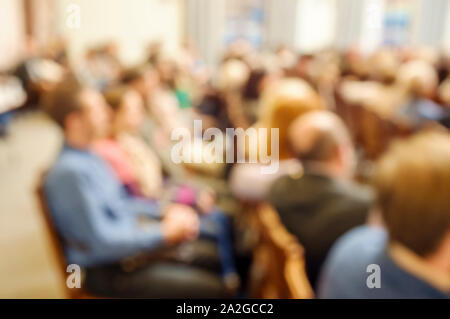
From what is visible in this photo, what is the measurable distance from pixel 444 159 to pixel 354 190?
2.29 ft

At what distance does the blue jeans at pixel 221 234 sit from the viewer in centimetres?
214

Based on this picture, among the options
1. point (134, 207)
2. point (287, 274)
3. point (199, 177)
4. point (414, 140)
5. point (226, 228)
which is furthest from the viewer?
point (199, 177)

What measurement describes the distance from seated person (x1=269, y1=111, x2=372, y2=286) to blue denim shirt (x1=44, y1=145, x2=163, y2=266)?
483mm

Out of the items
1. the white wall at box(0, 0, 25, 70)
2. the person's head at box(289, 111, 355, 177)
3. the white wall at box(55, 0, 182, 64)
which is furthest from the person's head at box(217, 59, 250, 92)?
the white wall at box(0, 0, 25, 70)

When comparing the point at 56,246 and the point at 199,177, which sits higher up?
the point at 56,246

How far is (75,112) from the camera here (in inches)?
62.5

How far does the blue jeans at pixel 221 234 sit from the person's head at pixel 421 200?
119cm

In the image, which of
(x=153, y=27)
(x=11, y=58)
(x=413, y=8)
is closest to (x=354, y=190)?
(x=153, y=27)

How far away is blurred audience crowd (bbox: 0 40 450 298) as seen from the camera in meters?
0.94

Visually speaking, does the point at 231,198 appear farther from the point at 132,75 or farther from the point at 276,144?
the point at 132,75

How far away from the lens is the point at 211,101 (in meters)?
4.59

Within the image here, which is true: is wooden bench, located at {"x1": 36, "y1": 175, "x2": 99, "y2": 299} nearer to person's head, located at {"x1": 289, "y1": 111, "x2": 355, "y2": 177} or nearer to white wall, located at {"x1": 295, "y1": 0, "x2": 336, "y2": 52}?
person's head, located at {"x1": 289, "y1": 111, "x2": 355, "y2": 177}

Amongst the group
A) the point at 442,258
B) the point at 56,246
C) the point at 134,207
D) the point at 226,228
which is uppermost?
the point at 442,258

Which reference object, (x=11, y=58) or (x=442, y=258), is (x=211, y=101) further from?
(x=11, y=58)
